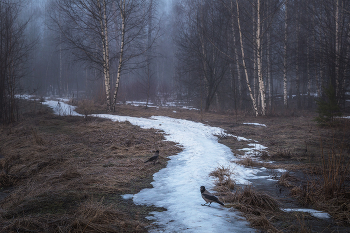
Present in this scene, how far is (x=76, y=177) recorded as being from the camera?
423cm

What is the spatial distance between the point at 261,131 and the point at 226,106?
43.0ft

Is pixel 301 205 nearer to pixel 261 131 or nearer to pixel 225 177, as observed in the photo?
pixel 225 177

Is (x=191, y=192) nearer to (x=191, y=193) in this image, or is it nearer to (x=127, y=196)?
(x=191, y=193)

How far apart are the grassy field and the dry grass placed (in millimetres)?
10

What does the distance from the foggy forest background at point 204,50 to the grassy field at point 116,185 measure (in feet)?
17.0

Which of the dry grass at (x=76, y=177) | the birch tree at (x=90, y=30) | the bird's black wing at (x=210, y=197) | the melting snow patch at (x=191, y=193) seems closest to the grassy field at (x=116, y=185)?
the dry grass at (x=76, y=177)

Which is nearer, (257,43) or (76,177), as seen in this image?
(76,177)

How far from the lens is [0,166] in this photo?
16.4 feet

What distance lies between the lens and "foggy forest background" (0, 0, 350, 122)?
1309 cm

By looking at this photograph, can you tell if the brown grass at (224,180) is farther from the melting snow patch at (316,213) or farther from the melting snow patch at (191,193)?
the melting snow patch at (316,213)

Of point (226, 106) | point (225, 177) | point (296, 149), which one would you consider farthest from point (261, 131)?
point (226, 106)

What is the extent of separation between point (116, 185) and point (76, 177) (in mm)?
795

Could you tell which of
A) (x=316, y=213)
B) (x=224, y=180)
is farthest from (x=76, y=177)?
(x=316, y=213)

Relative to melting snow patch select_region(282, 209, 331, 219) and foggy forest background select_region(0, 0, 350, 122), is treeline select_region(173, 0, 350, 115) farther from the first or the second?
melting snow patch select_region(282, 209, 331, 219)
